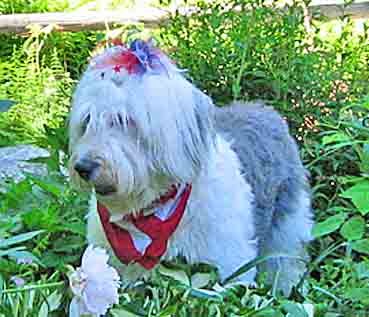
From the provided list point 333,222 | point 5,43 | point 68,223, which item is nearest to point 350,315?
point 333,222

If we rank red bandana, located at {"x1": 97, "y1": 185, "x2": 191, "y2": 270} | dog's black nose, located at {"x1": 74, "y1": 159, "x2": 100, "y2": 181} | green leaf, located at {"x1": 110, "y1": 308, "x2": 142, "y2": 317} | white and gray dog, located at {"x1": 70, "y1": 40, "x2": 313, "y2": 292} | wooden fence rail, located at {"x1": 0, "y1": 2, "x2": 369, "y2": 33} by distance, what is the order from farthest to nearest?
wooden fence rail, located at {"x1": 0, "y1": 2, "x2": 369, "y2": 33} < red bandana, located at {"x1": 97, "y1": 185, "x2": 191, "y2": 270} < white and gray dog, located at {"x1": 70, "y1": 40, "x2": 313, "y2": 292} < dog's black nose, located at {"x1": 74, "y1": 159, "x2": 100, "y2": 181} < green leaf, located at {"x1": 110, "y1": 308, "x2": 142, "y2": 317}

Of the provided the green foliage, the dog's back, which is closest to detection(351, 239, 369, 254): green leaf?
the green foliage

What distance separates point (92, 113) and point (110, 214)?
0.40 m

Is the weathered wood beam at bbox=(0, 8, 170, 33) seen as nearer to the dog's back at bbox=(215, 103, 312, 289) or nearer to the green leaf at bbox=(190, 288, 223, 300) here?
the dog's back at bbox=(215, 103, 312, 289)

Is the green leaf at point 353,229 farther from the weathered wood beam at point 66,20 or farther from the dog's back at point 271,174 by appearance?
the weathered wood beam at point 66,20

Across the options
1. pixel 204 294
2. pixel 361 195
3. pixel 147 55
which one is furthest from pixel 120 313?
pixel 147 55

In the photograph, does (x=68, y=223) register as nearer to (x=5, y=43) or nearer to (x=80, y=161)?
(x=80, y=161)

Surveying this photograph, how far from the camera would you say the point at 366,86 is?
5574 mm

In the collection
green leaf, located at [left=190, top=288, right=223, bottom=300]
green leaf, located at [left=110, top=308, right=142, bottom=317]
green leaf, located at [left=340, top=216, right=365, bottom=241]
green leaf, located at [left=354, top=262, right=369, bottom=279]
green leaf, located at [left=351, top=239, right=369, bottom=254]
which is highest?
green leaf, located at [left=110, top=308, right=142, bottom=317]

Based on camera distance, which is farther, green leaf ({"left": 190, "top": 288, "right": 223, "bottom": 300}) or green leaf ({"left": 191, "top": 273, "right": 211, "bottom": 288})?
green leaf ({"left": 191, "top": 273, "right": 211, "bottom": 288})

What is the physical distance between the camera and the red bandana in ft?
12.0

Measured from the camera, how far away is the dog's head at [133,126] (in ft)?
11.2

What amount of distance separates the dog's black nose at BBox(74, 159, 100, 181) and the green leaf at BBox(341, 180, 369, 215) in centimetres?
93

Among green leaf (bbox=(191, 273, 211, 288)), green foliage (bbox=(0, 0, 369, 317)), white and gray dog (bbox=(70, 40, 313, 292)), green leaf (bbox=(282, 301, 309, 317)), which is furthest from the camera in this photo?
white and gray dog (bbox=(70, 40, 313, 292))
